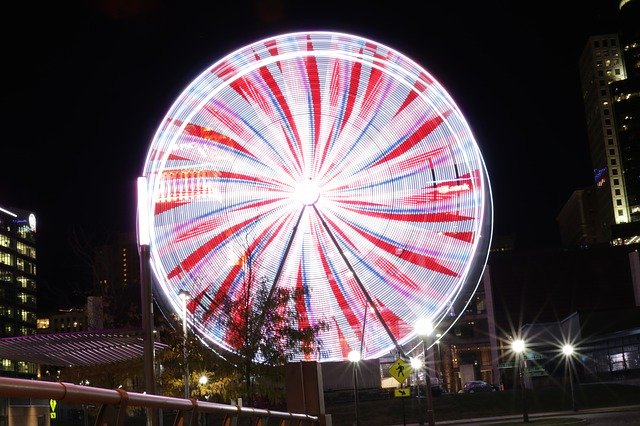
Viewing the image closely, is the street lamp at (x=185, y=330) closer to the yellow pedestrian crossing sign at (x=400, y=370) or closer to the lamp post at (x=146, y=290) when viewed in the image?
the yellow pedestrian crossing sign at (x=400, y=370)

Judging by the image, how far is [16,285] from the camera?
19000 cm

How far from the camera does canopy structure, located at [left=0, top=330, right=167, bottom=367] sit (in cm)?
2558

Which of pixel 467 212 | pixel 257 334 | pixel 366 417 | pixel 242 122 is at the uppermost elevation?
pixel 242 122

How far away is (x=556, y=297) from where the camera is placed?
3844 inches

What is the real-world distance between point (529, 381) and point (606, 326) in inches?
373

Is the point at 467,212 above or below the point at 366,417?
above

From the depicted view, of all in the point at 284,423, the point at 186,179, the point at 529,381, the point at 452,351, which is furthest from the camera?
the point at 452,351

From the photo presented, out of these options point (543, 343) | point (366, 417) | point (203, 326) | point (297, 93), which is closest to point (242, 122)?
point (297, 93)

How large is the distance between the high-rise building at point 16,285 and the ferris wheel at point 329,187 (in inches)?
5712

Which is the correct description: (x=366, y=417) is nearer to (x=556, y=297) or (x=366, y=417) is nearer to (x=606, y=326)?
(x=606, y=326)

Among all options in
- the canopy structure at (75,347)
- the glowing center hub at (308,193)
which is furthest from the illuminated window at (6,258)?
the canopy structure at (75,347)

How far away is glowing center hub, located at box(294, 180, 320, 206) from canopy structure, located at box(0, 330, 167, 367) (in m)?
11.9

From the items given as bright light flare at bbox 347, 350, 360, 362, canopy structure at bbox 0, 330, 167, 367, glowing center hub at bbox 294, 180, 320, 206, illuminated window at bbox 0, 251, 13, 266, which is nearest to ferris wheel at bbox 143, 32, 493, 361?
glowing center hub at bbox 294, 180, 320, 206

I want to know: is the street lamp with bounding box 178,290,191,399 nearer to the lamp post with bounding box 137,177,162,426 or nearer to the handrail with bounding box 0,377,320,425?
the lamp post with bounding box 137,177,162,426
